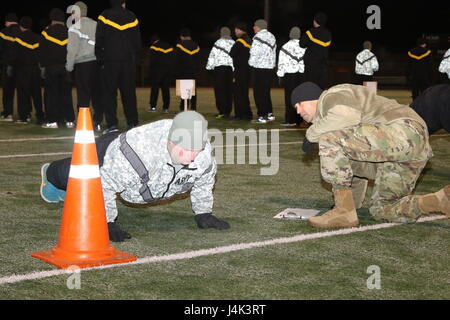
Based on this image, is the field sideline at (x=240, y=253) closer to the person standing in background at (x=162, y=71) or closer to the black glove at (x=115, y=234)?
the black glove at (x=115, y=234)

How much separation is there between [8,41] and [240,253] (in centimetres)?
1066

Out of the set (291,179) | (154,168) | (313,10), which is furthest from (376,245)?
(313,10)

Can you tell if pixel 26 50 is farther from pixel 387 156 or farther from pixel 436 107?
pixel 387 156

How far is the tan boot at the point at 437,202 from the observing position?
5473 mm

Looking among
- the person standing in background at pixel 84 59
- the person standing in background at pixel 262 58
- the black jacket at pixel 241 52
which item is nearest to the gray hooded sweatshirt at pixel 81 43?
the person standing in background at pixel 84 59

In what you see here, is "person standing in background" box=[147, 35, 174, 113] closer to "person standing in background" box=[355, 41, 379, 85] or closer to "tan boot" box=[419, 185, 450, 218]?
"person standing in background" box=[355, 41, 379, 85]

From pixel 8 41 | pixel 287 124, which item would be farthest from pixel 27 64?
pixel 287 124

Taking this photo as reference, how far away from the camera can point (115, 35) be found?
1152 centimetres

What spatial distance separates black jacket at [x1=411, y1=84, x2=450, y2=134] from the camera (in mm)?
6215

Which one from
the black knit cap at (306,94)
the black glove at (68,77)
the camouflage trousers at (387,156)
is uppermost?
the black knit cap at (306,94)

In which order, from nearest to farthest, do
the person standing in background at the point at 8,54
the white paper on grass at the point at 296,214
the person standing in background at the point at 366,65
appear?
the white paper on grass at the point at 296,214
the person standing in background at the point at 8,54
the person standing in background at the point at 366,65

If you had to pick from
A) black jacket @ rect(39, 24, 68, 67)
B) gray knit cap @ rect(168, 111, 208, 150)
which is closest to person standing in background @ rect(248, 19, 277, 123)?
black jacket @ rect(39, 24, 68, 67)

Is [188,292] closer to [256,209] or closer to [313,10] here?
[256,209]

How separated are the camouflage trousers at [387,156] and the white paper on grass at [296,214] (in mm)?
460
